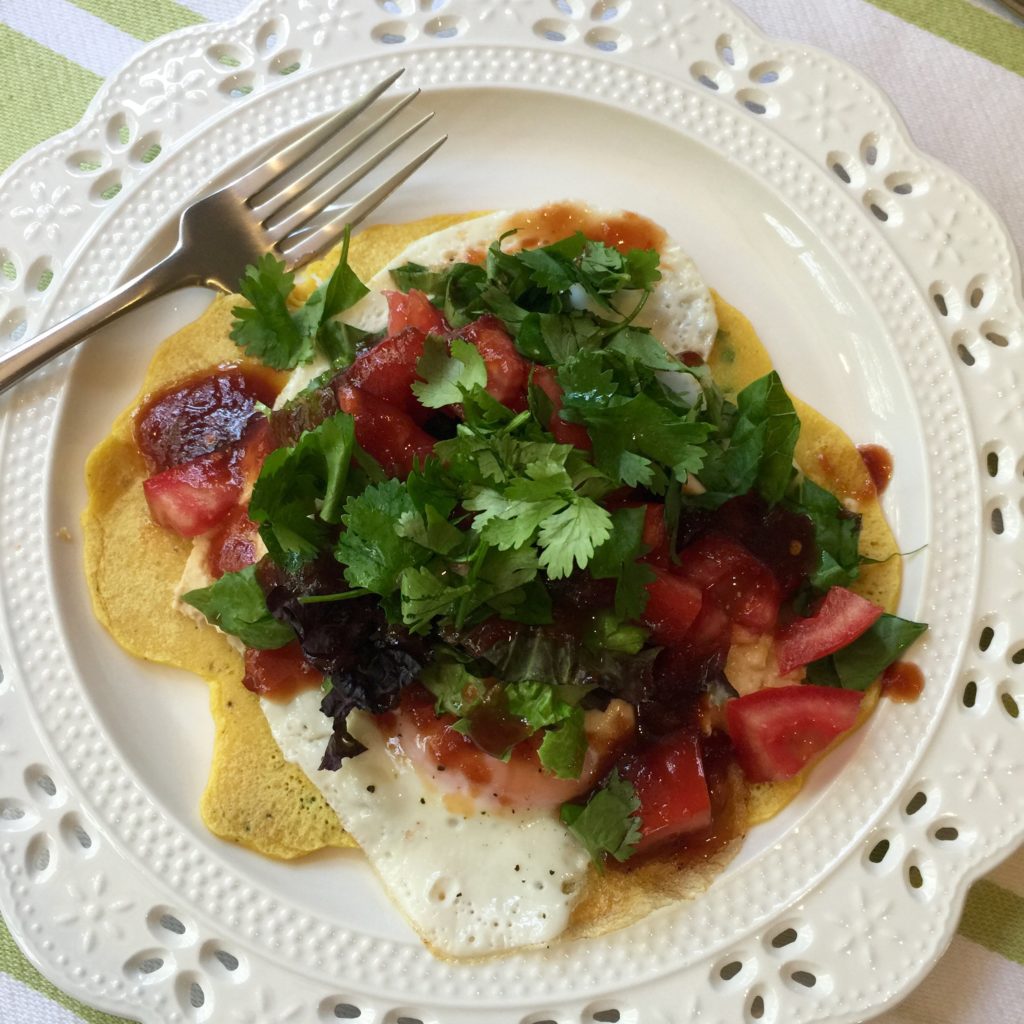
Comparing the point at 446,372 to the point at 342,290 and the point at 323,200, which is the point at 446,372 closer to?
the point at 342,290

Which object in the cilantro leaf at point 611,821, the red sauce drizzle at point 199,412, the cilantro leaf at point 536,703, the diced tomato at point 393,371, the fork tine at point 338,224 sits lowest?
the cilantro leaf at point 611,821

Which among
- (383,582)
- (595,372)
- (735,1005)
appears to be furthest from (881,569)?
(383,582)

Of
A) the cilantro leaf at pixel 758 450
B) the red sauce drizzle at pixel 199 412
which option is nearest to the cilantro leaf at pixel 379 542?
the red sauce drizzle at pixel 199 412

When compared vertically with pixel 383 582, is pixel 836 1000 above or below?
below

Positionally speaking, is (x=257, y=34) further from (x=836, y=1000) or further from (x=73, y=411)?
(x=836, y=1000)

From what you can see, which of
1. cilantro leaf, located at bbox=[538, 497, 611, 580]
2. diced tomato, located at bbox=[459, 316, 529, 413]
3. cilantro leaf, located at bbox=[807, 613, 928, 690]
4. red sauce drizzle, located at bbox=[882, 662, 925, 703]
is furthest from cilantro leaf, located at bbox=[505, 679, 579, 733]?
red sauce drizzle, located at bbox=[882, 662, 925, 703]

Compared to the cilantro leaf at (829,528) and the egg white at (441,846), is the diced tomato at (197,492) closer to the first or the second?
the egg white at (441,846)
